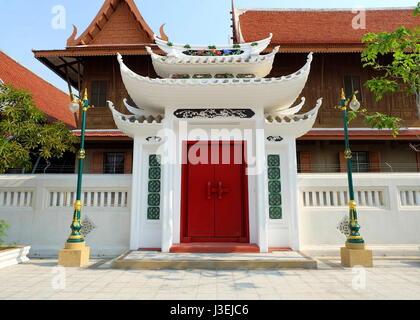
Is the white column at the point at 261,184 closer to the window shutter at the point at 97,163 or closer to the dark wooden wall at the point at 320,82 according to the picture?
the dark wooden wall at the point at 320,82

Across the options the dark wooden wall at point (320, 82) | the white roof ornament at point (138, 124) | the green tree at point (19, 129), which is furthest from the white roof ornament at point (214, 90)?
the dark wooden wall at point (320, 82)

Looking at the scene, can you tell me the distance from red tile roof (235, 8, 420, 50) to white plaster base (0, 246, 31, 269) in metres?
11.5

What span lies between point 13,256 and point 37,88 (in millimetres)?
13418

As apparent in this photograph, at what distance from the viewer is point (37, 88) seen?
52.9 feet

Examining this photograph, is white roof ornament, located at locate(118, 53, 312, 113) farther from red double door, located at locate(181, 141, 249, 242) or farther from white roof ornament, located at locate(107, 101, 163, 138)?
red double door, located at locate(181, 141, 249, 242)

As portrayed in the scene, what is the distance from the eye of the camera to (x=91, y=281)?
4.56 m

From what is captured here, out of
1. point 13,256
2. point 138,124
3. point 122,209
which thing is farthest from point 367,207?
point 13,256

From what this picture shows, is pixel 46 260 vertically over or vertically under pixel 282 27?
under

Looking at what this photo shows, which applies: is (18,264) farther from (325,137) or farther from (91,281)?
(325,137)

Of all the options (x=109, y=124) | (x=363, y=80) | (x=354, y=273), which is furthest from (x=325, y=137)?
(x=109, y=124)

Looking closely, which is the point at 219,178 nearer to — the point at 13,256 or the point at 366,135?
the point at 13,256

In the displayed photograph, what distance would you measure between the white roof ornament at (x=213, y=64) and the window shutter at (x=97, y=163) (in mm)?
5410

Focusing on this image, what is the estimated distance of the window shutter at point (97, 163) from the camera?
36.5ft
